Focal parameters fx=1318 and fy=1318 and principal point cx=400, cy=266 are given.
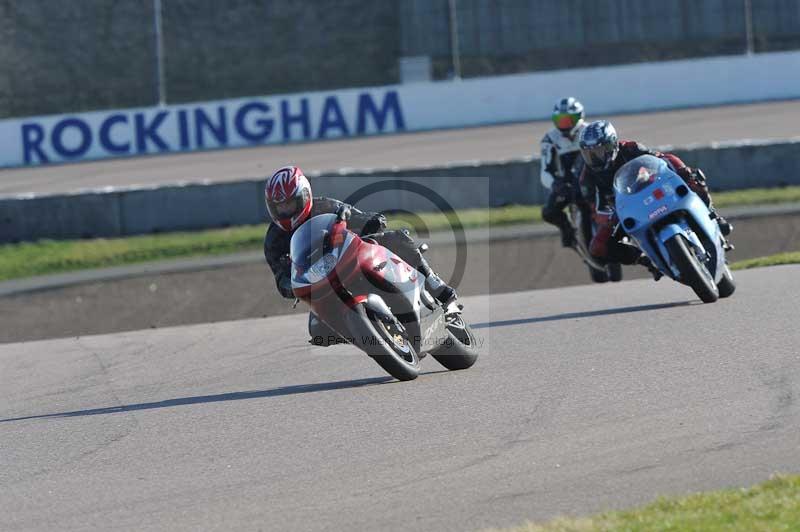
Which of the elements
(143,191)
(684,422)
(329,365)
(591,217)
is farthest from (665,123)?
(684,422)

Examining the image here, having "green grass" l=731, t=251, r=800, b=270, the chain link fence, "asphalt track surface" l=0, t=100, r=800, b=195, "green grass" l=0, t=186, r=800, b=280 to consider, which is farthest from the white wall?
"green grass" l=731, t=251, r=800, b=270

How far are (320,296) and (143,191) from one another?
13.6 meters

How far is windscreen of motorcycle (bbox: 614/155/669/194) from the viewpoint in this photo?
10203mm

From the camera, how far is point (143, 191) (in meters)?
20.5

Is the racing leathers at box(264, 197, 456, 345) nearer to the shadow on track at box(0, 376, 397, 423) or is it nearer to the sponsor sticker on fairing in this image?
the shadow on track at box(0, 376, 397, 423)

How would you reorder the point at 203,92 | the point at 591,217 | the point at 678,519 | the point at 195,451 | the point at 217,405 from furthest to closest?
1. the point at 203,92
2. the point at 591,217
3. the point at 217,405
4. the point at 195,451
5. the point at 678,519

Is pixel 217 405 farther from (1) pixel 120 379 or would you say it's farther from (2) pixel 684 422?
(2) pixel 684 422

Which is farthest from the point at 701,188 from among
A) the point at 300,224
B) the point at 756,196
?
the point at 756,196

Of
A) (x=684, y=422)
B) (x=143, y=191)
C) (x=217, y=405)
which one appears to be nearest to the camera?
(x=684, y=422)

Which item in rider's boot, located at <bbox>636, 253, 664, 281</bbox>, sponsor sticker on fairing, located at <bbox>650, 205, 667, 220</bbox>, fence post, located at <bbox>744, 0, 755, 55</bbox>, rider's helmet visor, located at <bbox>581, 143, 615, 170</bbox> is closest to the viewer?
sponsor sticker on fairing, located at <bbox>650, 205, 667, 220</bbox>

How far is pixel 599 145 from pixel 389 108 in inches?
834

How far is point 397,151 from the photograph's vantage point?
28.1 m

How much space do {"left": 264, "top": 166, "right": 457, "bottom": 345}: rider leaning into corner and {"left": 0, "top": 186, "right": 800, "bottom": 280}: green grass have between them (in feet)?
35.2
